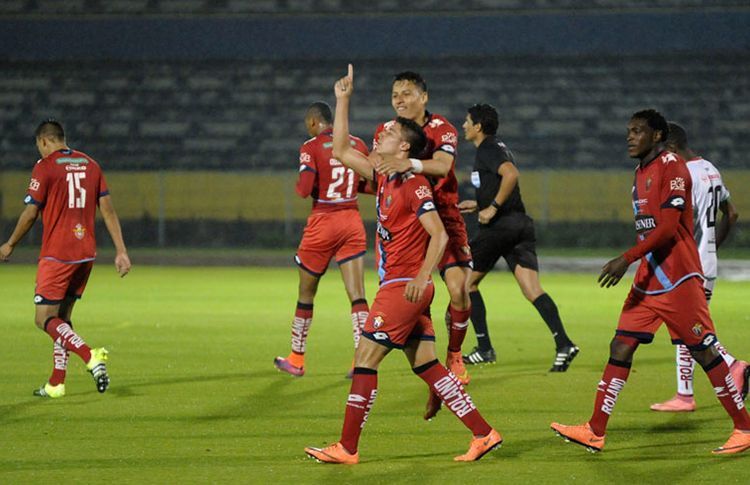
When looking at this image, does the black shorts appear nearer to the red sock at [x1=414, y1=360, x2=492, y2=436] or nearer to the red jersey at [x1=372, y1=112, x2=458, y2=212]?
the red jersey at [x1=372, y1=112, x2=458, y2=212]

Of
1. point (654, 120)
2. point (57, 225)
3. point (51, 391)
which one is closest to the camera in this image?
point (654, 120)

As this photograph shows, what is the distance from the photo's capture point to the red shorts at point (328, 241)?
12.1 m

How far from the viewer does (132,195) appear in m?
36.3

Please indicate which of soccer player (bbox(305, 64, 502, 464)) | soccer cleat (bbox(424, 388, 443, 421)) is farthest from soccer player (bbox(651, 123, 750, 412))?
soccer player (bbox(305, 64, 502, 464))

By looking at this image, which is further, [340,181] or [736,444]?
[340,181]

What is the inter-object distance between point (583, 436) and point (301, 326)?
13.7 ft

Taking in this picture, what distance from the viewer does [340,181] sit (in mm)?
12008

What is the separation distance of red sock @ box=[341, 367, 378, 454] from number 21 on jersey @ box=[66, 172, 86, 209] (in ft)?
12.7

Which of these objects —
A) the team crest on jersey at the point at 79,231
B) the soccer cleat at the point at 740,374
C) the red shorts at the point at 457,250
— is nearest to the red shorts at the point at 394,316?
the red shorts at the point at 457,250

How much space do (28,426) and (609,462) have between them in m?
4.01

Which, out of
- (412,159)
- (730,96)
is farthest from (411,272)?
(730,96)

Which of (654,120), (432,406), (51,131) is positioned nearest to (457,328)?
(432,406)

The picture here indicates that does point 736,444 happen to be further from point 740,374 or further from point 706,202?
point 706,202

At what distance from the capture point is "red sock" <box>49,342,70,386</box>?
10.7 metres
